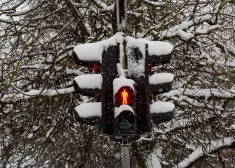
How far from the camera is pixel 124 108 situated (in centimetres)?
273

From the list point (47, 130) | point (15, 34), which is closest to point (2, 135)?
point (47, 130)

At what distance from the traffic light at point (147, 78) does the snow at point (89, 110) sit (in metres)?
0.33

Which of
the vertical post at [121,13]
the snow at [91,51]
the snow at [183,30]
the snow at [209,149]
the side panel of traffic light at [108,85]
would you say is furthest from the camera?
the snow at [209,149]

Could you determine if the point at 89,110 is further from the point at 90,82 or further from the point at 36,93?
the point at 36,93

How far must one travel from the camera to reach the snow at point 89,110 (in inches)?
115

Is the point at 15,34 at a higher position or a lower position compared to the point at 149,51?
lower

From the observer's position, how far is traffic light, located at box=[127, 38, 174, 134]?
2.92 m

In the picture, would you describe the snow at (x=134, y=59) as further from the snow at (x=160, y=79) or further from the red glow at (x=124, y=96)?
the red glow at (x=124, y=96)

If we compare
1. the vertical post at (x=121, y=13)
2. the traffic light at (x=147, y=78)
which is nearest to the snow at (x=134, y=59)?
the traffic light at (x=147, y=78)

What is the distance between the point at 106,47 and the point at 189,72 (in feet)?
12.6

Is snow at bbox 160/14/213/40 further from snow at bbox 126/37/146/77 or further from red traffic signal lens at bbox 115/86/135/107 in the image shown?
red traffic signal lens at bbox 115/86/135/107

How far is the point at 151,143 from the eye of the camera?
24.7ft

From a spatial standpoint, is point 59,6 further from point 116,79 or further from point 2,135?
point 116,79

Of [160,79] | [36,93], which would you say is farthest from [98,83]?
[36,93]
